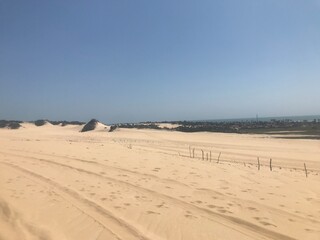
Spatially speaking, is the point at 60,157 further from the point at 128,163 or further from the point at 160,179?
the point at 160,179

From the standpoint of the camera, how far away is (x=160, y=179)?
39.2 feet

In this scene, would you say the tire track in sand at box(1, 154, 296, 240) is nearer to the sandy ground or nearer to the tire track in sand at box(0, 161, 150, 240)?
the sandy ground

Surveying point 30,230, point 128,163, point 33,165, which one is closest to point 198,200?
point 30,230

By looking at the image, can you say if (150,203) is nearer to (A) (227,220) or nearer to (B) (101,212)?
(B) (101,212)

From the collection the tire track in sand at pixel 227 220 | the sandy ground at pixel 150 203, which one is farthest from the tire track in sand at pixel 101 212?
the tire track in sand at pixel 227 220

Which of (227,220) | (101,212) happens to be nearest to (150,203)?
(101,212)

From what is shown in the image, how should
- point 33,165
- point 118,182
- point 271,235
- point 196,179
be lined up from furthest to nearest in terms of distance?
point 33,165 → point 196,179 → point 118,182 → point 271,235

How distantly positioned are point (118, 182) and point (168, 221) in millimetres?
4128

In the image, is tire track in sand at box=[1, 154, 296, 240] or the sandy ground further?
tire track in sand at box=[1, 154, 296, 240]

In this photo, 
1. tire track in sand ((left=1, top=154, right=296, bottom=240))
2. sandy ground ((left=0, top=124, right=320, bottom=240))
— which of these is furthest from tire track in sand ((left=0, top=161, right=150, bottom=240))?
tire track in sand ((left=1, top=154, right=296, bottom=240))

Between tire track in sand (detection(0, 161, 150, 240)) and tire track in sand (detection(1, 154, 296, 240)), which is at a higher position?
tire track in sand (detection(0, 161, 150, 240))

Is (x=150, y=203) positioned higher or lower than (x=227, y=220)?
higher

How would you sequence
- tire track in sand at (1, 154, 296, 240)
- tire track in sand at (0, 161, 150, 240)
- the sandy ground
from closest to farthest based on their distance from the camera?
1. tire track in sand at (0, 161, 150, 240)
2. the sandy ground
3. tire track in sand at (1, 154, 296, 240)

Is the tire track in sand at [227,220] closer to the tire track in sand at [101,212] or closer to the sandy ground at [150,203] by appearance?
the sandy ground at [150,203]
